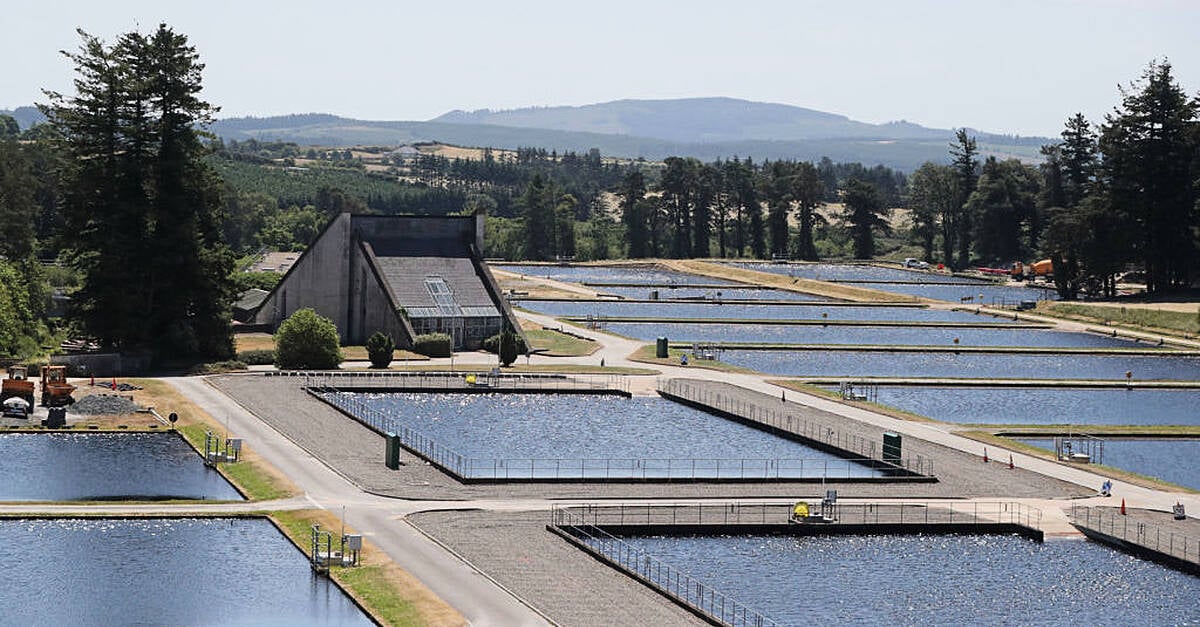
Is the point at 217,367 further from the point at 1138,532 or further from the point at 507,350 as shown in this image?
the point at 1138,532

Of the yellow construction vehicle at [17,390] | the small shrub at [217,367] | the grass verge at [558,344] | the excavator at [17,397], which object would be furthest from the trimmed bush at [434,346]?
the yellow construction vehicle at [17,390]

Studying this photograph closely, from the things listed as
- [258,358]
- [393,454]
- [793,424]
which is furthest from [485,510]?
[258,358]

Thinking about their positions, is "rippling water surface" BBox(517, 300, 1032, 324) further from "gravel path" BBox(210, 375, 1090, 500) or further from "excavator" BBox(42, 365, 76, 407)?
"gravel path" BBox(210, 375, 1090, 500)

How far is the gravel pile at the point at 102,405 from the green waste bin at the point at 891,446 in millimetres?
40162

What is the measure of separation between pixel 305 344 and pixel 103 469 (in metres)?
34.3

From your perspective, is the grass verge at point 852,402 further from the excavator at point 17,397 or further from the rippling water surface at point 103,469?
the excavator at point 17,397

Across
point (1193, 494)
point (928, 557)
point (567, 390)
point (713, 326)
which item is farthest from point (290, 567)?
point (713, 326)

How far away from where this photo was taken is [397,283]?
126 m

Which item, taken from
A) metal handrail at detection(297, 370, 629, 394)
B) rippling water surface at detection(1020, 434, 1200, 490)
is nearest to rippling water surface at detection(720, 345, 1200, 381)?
metal handrail at detection(297, 370, 629, 394)

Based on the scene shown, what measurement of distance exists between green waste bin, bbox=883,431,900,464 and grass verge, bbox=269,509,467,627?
99.7ft

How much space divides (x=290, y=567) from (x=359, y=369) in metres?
53.7

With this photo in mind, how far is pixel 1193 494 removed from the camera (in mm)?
75312

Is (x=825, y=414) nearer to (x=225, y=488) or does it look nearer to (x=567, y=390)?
(x=567, y=390)

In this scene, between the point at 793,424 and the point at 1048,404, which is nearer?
the point at 793,424
